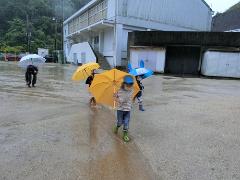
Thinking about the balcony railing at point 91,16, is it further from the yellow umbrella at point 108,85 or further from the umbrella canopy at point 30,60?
the yellow umbrella at point 108,85

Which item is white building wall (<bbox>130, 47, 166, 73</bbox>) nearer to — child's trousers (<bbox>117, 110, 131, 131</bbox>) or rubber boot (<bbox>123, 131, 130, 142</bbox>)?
child's trousers (<bbox>117, 110, 131, 131</bbox>)

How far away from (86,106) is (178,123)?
327cm

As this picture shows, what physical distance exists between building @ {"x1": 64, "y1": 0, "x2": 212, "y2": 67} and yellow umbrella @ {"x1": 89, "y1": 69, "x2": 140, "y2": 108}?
18555mm


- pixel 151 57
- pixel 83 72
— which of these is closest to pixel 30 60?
pixel 83 72

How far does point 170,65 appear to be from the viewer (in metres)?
23.8

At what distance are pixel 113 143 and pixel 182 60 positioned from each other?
64.1 ft

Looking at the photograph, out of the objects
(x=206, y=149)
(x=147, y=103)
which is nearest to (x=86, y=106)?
(x=147, y=103)

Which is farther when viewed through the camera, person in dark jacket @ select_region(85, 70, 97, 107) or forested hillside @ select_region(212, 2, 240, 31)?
forested hillside @ select_region(212, 2, 240, 31)

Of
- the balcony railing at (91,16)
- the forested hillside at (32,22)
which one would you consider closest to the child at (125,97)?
the balcony railing at (91,16)

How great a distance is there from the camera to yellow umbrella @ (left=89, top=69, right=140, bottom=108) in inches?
228

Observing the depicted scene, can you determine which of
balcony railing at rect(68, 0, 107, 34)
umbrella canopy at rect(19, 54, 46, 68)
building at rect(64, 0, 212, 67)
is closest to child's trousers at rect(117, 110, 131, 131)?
umbrella canopy at rect(19, 54, 46, 68)

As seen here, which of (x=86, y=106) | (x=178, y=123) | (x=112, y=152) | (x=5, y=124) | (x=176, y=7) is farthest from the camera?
(x=176, y=7)

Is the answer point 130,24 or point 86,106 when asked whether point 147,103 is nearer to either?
point 86,106

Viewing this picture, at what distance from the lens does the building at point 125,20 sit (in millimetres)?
23984
